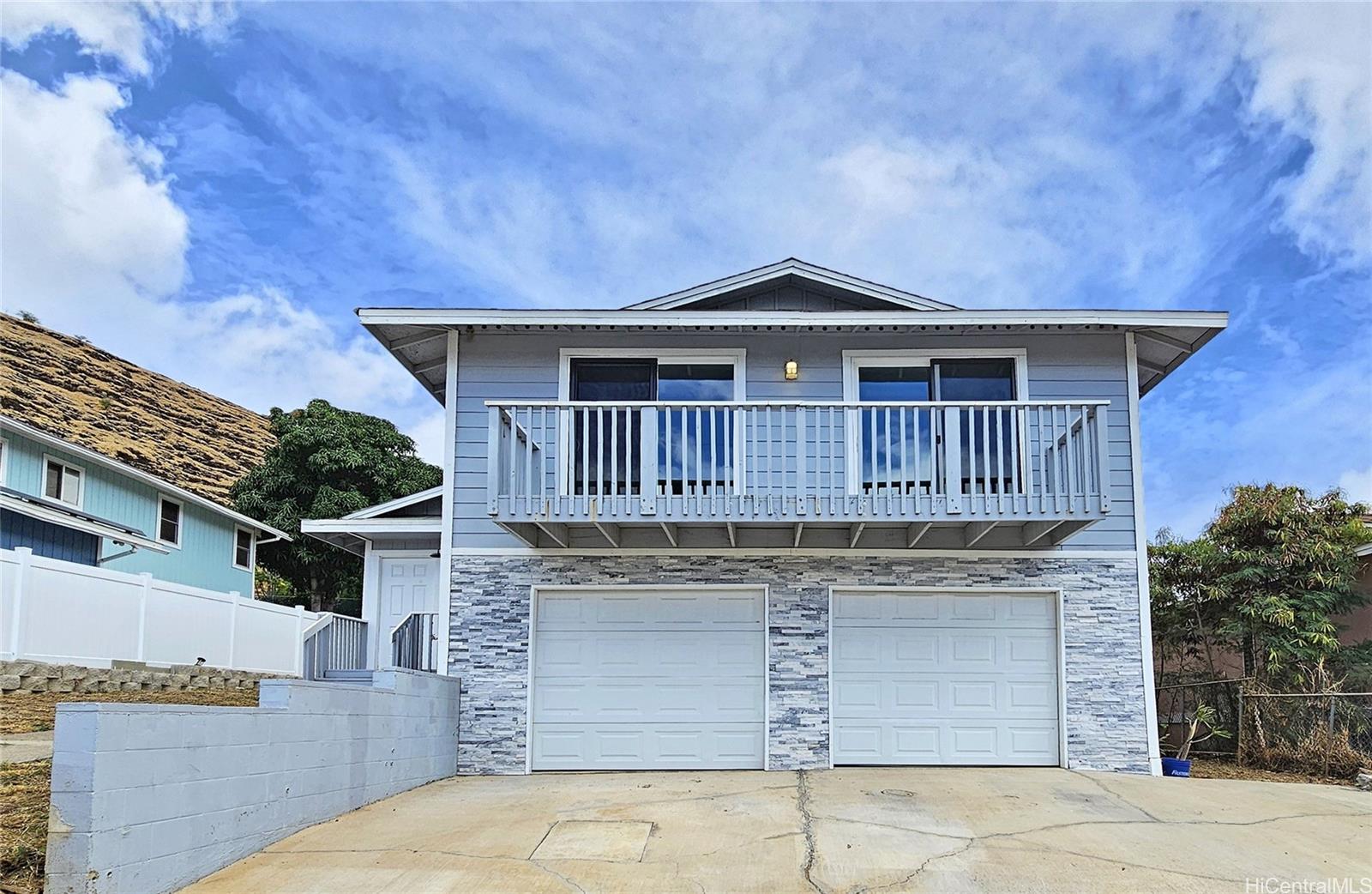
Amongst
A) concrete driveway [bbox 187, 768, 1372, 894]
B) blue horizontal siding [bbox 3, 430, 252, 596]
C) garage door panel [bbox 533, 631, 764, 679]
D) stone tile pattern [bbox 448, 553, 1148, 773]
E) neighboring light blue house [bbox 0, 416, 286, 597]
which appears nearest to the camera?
concrete driveway [bbox 187, 768, 1372, 894]

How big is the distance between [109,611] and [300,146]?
12.5 metres

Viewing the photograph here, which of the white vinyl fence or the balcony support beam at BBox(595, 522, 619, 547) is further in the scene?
the white vinyl fence

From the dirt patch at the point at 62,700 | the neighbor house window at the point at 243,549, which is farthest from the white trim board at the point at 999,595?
the neighbor house window at the point at 243,549

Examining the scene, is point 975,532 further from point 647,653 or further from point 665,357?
point 665,357

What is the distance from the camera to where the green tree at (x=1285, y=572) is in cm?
1273

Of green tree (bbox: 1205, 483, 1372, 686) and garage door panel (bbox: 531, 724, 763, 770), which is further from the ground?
green tree (bbox: 1205, 483, 1372, 686)

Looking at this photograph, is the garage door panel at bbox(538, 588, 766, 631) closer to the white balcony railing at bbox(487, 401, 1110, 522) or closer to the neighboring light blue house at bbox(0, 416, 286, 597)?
the white balcony railing at bbox(487, 401, 1110, 522)

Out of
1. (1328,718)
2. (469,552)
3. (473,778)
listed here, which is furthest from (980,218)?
(473,778)

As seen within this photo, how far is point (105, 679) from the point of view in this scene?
1164cm

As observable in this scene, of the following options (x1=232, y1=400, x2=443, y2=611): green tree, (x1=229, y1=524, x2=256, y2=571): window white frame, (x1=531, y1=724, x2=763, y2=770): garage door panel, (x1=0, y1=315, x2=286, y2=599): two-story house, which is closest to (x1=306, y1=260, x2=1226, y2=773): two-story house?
(x1=531, y1=724, x2=763, y2=770): garage door panel

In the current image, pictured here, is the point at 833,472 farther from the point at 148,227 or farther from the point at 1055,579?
the point at 148,227

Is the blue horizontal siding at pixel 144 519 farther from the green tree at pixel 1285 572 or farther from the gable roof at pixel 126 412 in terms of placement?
the green tree at pixel 1285 572

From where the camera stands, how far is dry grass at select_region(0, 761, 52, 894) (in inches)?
215

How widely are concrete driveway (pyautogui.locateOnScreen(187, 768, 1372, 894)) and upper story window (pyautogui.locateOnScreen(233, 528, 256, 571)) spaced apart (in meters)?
13.9
